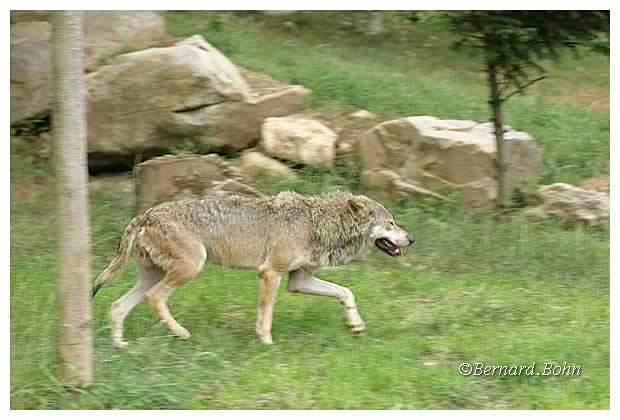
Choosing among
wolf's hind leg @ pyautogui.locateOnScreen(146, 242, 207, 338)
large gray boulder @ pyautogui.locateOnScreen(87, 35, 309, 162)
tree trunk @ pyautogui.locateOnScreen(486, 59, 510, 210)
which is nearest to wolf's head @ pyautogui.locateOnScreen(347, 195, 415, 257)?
wolf's hind leg @ pyautogui.locateOnScreen(146, 242, 207, 338)

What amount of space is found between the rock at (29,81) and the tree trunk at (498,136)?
22.1 ft

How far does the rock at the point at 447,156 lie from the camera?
13312 millimetres

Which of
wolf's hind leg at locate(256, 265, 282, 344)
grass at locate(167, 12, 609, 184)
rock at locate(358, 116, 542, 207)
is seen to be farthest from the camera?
grass at locate(167, 12, 609, 184)

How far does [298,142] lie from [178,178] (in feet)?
7.73

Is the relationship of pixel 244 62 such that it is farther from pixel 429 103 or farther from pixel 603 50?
pixel 603 50

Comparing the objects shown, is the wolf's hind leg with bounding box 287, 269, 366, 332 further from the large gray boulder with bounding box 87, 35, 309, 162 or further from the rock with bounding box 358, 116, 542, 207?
the large gray boulder with bounding box 87, 35, 309, 162

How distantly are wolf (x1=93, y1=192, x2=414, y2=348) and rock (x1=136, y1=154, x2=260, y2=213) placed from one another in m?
2.79

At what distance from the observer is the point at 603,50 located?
11.8 metres

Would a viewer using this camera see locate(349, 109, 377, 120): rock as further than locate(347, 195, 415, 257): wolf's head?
Yes

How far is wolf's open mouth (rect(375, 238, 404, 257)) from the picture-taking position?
31.2 ft

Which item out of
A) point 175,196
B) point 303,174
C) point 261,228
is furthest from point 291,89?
point 261,228

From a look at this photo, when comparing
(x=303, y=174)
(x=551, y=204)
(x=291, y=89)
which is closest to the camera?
(x=551, y=204)

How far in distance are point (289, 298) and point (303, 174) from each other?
3.90 meters

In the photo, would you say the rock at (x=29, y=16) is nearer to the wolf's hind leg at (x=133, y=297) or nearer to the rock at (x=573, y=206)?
the wolf's hind leg at (x=133, y=297)
